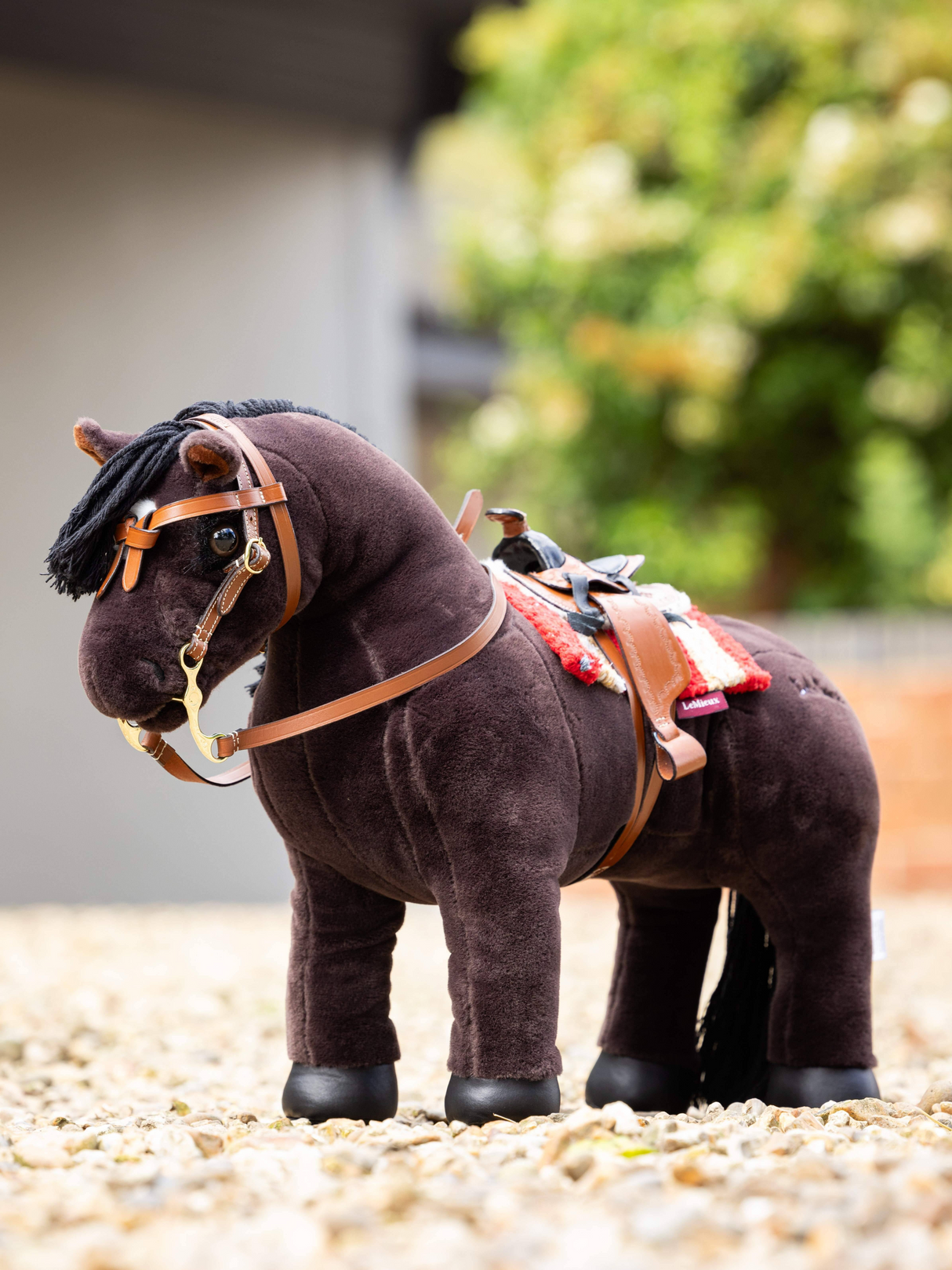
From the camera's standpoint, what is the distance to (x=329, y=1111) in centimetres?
216

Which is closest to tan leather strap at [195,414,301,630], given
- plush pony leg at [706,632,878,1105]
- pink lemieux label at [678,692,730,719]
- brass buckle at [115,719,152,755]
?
brass buckle at [115,719,152,755]

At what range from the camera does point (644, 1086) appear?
2.56m

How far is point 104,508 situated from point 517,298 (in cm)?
728

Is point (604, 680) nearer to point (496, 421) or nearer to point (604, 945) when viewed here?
point (604, 945)

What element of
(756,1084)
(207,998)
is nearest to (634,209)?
(207,998)

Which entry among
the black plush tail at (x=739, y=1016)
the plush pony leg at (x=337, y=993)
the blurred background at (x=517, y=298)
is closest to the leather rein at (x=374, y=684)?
the plush pony leg at (x=337, y=993)

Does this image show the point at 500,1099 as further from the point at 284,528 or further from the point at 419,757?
the point at 284,528

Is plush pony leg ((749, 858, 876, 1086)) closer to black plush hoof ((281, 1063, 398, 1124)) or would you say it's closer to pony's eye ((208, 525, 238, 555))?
black plush hoof ((281, 1063, 398, 1124))

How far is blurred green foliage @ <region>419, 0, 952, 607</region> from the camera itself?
25.7ft

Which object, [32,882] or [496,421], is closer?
[32,882]

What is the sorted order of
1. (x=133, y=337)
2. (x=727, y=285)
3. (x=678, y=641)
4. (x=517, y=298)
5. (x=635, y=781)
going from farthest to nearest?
1. (x=517, y=298)
2. (x=727, y=285)
3. (x=133, y=337)
4. (x=678, y=641)
5. (x=635, y=781)

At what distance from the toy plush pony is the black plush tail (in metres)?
0.14

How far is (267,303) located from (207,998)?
3.66 m

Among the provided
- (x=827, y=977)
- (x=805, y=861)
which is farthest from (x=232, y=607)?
(x=827, y=977)
